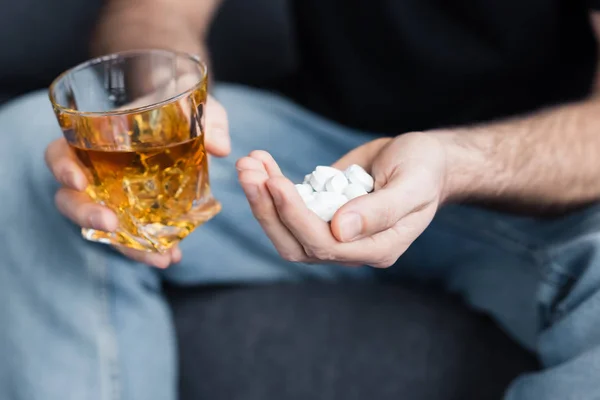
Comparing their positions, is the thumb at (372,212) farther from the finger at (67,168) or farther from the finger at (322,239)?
the finger at (67,168)

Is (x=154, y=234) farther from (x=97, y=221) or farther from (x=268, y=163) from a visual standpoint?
(x=268, y=163)

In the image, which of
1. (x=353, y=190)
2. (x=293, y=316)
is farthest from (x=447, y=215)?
(x=353, y=190)

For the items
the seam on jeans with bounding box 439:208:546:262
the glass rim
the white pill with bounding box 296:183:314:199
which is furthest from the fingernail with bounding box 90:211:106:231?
the seam on jeans with bounding box 439:208:546:262

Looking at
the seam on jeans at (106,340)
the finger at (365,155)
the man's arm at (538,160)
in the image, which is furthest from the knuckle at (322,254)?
the seam on jeans at (106,340)

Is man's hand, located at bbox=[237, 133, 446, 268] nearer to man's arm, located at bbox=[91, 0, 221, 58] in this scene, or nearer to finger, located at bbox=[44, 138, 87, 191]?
finger, located at bbox=[44, 138, 87, 191]

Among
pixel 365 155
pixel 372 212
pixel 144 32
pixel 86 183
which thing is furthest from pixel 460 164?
pixel 144 32

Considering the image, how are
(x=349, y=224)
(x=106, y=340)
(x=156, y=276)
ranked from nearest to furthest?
1. (x=349, y=224)
2. (x=106, y=340)
3. (x=156, y=276)
